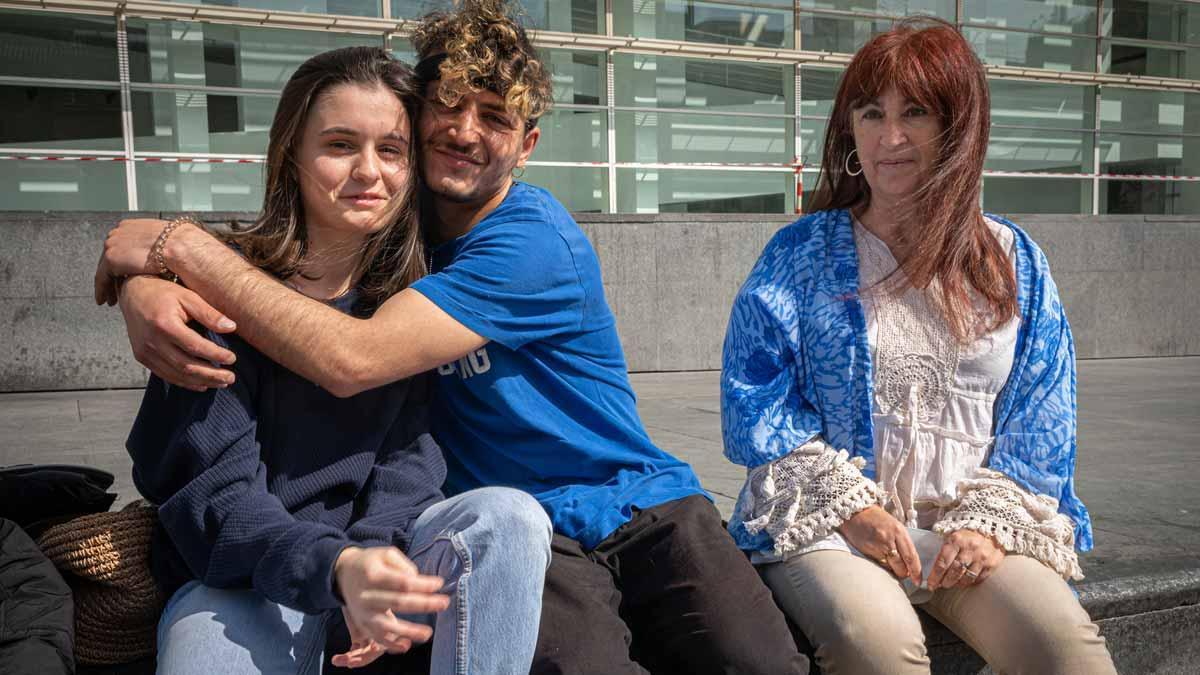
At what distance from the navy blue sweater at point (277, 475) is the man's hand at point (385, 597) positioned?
0.24 ft

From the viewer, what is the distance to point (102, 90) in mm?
9375

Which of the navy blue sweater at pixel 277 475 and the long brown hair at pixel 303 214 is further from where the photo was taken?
the long brown hair at pixel 303 214

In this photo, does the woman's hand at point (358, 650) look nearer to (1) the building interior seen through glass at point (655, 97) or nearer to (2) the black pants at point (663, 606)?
(2) the black pants at point (663, 606)

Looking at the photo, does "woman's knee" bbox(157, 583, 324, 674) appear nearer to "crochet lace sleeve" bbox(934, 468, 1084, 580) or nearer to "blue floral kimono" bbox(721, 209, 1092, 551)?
"blue floral kimono" bbox(721, 209, 1092, 551)

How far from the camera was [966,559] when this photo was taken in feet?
7.76

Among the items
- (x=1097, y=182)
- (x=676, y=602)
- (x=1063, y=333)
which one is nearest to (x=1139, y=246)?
(x=1097, y=182)

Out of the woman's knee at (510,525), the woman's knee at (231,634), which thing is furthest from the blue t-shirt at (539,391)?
the woman's knee at (231,634)

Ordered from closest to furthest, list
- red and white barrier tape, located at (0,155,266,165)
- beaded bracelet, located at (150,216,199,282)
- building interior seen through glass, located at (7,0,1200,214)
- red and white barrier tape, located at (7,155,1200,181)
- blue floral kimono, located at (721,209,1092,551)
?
beaded bracelet, located at (150,216,199,282) < blue floral kimono, located at (721,209,1092,551) < red and white barrier tape, located at (0,155,266,165) < red and white barrier tape, located at (7,155,1200,181) < building interior seen through glass, located at (7,0,1200,214)

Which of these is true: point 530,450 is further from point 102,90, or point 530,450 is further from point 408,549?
point 102,90

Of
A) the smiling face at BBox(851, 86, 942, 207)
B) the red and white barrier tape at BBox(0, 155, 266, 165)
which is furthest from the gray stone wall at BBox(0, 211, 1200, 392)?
the smiling face at BBox(851, 86, 942, 207)

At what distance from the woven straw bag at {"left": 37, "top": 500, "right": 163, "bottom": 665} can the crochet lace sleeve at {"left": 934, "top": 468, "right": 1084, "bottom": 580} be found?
1743 mm

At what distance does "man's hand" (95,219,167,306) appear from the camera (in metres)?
2.23

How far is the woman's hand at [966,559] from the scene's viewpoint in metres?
2.37

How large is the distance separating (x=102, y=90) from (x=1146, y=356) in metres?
11.7
